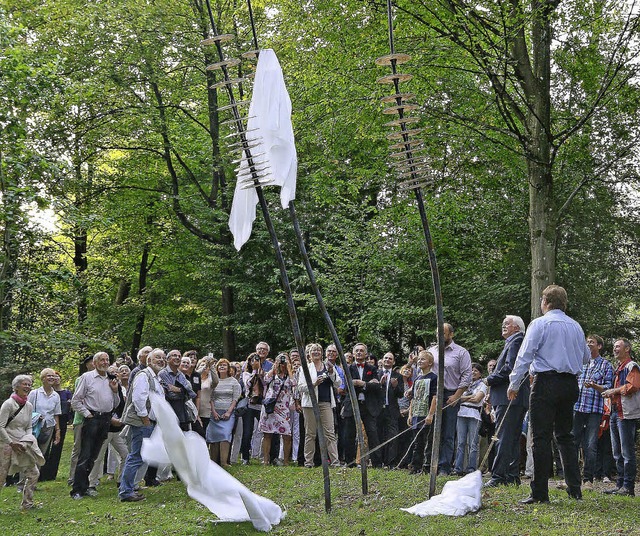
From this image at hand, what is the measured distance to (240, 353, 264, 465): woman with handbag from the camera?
14648 mm

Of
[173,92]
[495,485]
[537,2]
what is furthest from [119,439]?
[173,92]

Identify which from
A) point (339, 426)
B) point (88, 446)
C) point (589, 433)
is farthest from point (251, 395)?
point (589, 433)

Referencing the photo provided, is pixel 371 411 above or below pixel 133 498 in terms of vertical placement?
above

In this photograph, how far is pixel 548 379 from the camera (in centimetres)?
776

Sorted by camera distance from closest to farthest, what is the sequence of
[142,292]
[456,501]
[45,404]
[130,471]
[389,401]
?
[456,501] < [130,471] < [45,404] < [389,401] < [142,292]

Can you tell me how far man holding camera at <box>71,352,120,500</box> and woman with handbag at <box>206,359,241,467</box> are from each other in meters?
2.16

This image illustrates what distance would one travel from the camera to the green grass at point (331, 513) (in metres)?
7.29

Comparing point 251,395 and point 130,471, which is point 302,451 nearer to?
point 251,395

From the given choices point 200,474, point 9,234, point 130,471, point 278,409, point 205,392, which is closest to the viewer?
point 200,474

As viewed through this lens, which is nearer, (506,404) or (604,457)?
(506,404)

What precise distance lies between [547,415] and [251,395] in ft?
25.8

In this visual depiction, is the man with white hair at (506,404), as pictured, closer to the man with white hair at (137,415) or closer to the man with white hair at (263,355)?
the man with white hair at (137,415)

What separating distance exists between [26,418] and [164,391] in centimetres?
215

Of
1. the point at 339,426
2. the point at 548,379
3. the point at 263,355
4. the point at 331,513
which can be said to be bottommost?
the point at 331,513
